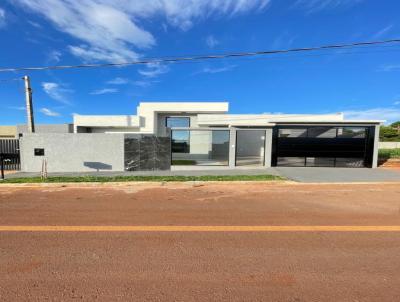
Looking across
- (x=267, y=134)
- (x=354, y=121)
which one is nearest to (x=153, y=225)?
(x=267, y=134)

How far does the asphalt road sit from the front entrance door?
24.3 ft

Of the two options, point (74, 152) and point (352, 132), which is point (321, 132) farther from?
point (74, 152)

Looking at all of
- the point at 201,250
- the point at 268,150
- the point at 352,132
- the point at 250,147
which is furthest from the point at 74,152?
the point at 352,132

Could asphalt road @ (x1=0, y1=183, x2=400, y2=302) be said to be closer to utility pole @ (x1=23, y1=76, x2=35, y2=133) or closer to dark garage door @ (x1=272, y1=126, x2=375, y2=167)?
dark garage door @ (x1=272, y1=126, x2=375, y2=167)

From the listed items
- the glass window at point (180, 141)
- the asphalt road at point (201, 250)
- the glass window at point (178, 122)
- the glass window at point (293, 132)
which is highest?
the glass window at point (178, 122)

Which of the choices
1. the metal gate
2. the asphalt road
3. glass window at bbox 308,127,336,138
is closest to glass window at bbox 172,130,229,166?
glass window at bbox 308,127,336,138

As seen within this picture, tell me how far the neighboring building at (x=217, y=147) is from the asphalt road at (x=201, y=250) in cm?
659

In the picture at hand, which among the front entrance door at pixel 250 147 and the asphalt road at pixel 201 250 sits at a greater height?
the front entrance door at pixel 250 147

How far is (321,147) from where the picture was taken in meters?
13.9

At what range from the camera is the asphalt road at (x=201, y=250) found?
258 centimetres

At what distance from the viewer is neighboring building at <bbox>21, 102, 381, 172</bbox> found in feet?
41.8

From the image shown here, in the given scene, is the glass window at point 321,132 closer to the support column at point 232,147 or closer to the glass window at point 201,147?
the support column at point 232,147

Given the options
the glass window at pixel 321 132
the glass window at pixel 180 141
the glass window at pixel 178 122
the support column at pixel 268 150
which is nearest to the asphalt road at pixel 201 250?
the glass window at pixel 180 141

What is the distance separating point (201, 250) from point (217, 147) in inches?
413
